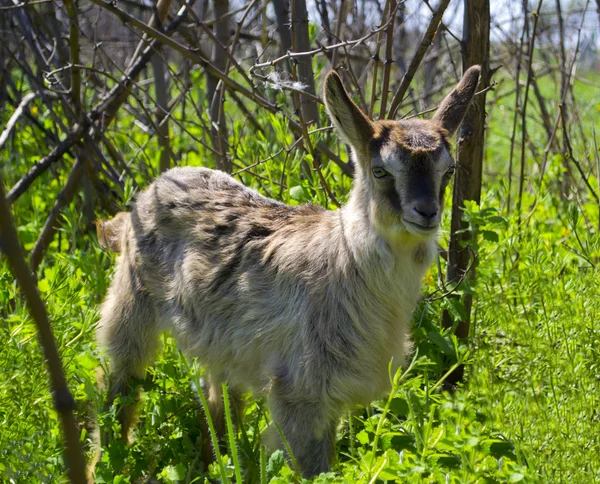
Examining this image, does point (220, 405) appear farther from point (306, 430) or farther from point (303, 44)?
point (303, 44)

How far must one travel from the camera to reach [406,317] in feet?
12.8

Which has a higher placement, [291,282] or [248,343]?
[291,282]

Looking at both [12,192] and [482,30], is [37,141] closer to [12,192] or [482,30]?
[12,192]

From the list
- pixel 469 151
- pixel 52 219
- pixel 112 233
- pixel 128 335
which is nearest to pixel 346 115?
pixel 469 151

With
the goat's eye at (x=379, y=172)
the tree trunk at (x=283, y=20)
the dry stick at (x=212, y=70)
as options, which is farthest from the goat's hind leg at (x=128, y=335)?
the tree trunk at (x=283, y=20)

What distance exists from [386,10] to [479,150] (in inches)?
41.6

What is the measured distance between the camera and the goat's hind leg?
4.60 metres

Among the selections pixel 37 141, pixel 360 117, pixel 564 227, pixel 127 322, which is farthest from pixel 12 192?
pixel 564 227

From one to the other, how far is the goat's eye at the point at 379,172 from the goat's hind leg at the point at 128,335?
65.4 inches

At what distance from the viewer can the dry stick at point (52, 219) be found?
6102mm

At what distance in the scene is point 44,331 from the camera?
1.67 meters

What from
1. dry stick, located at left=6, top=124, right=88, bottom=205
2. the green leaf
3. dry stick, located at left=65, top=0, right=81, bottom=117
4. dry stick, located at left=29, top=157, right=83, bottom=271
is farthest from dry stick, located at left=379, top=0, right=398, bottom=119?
dry stick, located at left=29, top=157, right=83, bottom=271

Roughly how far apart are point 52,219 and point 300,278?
293 centimetres

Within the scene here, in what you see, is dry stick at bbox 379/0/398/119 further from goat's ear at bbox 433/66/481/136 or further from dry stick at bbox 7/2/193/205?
dry stick at bbox 7/2/193/205
